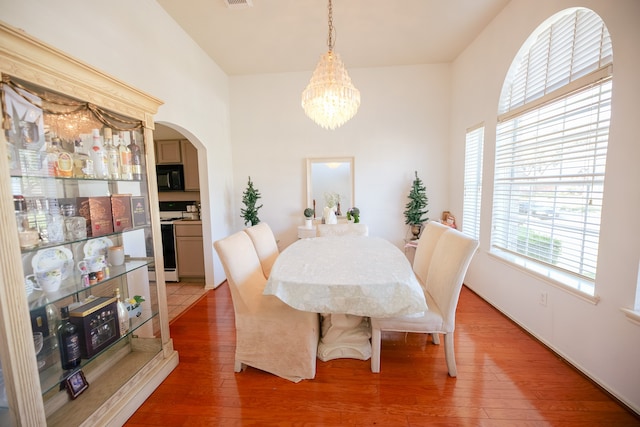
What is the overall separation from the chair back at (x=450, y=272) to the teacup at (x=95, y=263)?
221 cm

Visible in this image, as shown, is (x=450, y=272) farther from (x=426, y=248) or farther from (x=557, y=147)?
(x=557, y=147)

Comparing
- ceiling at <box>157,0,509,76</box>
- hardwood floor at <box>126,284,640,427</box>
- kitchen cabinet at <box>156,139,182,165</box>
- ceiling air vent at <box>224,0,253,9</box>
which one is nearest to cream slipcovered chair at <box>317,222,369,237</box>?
hardwood floor at <box>126,284,640,427</box>

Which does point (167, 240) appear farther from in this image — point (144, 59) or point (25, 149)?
point (25, 149)

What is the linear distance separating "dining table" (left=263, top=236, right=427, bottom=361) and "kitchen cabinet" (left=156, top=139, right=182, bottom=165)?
9.75 feet

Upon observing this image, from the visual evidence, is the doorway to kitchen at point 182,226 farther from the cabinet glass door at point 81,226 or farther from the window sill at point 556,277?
the window sill at point 556,277

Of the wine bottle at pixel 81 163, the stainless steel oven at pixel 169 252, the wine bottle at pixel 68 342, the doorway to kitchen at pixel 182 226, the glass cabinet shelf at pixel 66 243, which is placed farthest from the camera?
the stainless steel oven at pixel 169 252

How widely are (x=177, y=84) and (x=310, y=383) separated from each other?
313 cm

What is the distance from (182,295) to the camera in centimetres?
317

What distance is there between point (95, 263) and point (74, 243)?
6.2 inches

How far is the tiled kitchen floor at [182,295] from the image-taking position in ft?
9.01

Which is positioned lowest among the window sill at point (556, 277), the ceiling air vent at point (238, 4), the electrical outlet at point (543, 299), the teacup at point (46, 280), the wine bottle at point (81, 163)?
the electrical outlet at point (543, 299)

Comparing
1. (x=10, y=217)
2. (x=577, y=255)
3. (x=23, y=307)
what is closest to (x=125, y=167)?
(x=10, y=217)

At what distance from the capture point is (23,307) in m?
1.00

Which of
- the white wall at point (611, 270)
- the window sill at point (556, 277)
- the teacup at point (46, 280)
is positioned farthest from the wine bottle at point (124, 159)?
the window sill at point (556, 277)
